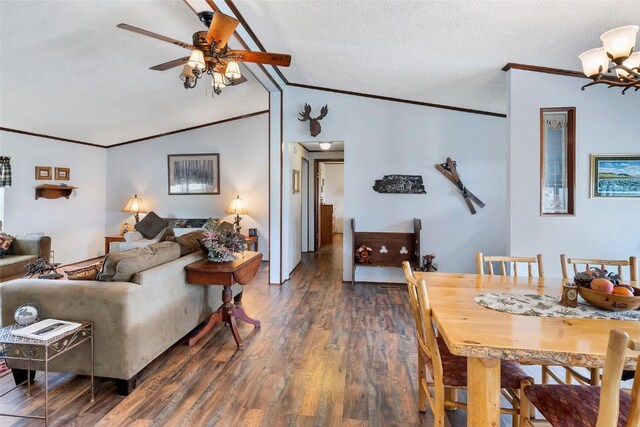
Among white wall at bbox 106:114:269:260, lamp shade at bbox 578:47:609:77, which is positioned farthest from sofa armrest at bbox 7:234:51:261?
lamp shade at bbox 578:47:609:77

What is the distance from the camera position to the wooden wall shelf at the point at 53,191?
544 centimetres

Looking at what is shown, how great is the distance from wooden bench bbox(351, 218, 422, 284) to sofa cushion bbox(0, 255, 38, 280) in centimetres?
452

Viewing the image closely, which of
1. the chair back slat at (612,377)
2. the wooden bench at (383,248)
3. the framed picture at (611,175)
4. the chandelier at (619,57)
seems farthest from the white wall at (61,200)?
the framed picture at (611,175)

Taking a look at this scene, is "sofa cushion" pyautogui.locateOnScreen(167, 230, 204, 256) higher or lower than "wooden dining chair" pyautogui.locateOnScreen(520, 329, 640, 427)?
higher

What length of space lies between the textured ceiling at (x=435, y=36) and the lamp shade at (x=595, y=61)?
20.8 inches

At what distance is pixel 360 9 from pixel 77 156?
20.1ft

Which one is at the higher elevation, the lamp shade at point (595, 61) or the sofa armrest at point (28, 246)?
the lamp shade at point (595, 61)

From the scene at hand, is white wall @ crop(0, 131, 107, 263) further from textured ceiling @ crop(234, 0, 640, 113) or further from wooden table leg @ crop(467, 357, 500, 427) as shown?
wooden table leg @ crop(467, 357, 500, 427)

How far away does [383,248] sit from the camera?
4.67 metres

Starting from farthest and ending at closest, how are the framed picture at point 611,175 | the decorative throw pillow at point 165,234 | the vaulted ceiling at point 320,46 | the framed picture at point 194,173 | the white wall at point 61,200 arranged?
the framed picture at point 194,173 < the white wall at point 61,200 < the decorative throw pillow at point 165,234 < the framed picture at point 611,175 < the vaulted ceiling at point 320,46

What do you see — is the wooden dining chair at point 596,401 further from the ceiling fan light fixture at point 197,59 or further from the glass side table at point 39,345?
the ceiling fan light fixture at point 197,59

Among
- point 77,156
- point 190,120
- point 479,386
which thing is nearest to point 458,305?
point 479,386

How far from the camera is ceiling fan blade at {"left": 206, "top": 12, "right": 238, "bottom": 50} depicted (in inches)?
86.6

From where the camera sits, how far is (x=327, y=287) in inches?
181
